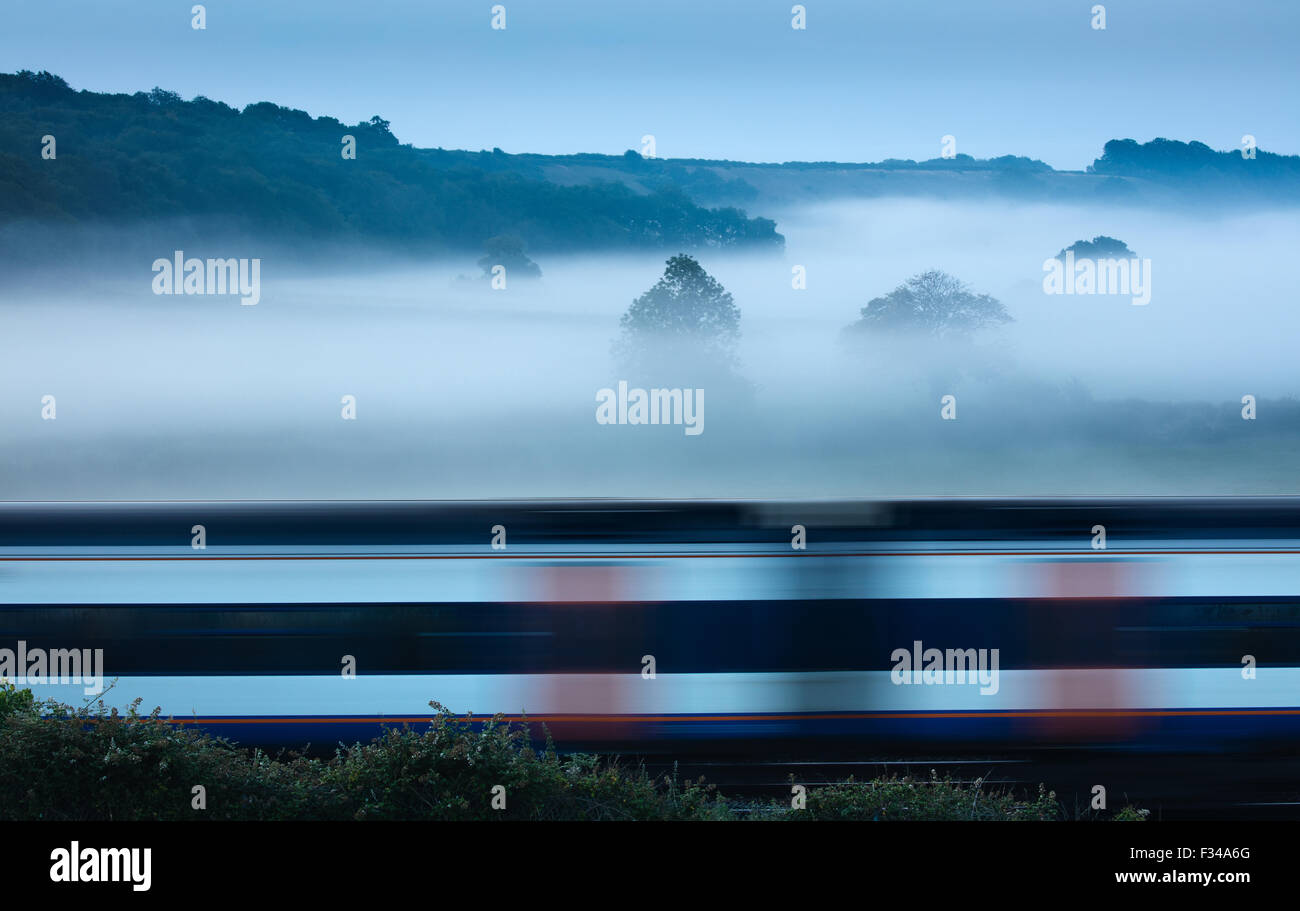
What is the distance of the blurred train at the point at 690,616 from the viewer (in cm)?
462

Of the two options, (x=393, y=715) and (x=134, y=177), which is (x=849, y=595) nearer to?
(x=393, y=715)

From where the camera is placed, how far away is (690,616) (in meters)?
5.91

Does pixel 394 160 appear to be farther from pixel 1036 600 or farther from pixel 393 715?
pixel 1036 600

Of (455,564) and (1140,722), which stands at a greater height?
(455,564)

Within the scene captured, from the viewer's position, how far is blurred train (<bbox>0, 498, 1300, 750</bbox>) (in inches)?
182

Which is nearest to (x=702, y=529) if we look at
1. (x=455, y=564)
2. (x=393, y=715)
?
(x=455, y=564)

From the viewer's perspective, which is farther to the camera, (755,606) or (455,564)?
(455,564)
